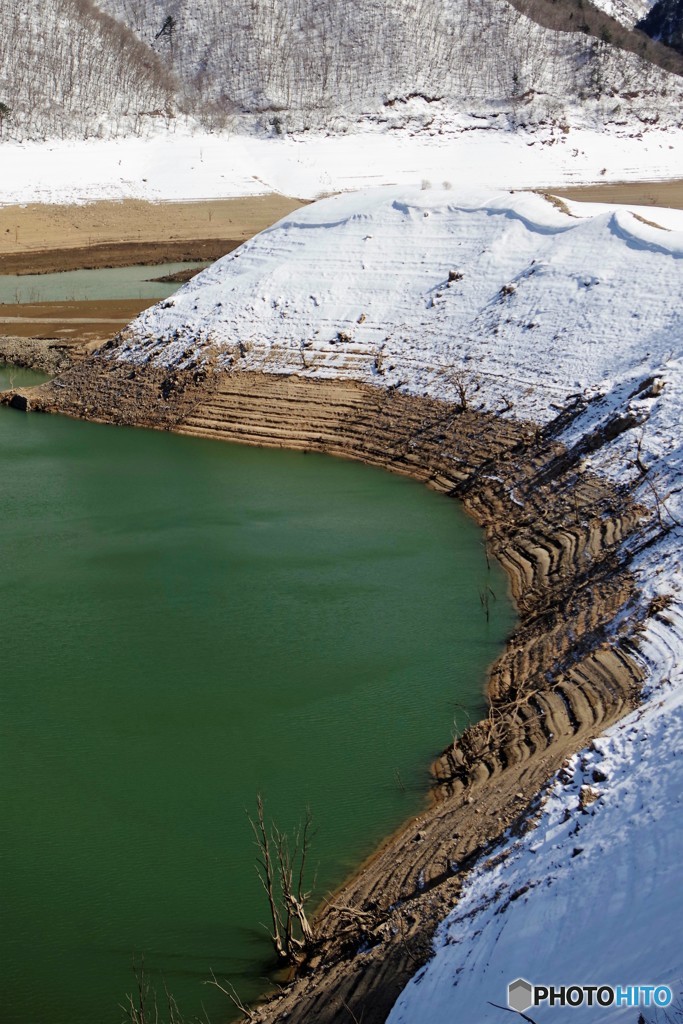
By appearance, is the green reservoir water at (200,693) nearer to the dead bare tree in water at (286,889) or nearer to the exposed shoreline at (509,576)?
the dead bare tree in water at (286,889)

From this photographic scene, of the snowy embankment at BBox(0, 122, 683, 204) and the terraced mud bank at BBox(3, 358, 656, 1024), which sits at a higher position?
the snowy embankment at BBox(0, 122, 683, 204)

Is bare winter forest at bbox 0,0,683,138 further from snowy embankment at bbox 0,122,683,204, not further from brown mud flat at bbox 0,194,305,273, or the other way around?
brown mud flat at bbox 0,194,305,273

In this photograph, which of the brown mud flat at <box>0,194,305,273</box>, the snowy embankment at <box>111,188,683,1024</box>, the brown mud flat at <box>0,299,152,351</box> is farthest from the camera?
the brown mud flat at <box>0,194,305,273</box>

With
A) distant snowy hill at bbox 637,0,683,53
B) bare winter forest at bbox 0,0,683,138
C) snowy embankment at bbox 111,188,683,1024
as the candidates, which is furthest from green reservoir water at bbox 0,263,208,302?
distant snowy hill at bbox 637,0,683,53

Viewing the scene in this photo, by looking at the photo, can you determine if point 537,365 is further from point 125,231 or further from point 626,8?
point 626,8

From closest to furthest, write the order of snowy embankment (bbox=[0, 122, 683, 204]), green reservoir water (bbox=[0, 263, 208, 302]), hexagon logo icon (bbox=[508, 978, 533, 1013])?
hexagon logo icon (bbox=[508, 978, 533, 1013]) < green reservoir water (bbox=[0, 263, 208, 302]) < snowy embankment (bbox=[0, 122, 683, 204])

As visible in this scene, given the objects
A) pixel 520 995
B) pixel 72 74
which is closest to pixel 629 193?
pixel 72 74

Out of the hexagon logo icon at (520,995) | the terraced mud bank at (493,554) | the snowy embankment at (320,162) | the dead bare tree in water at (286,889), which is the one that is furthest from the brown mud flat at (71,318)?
the hexagon logo icon at (520,995)
